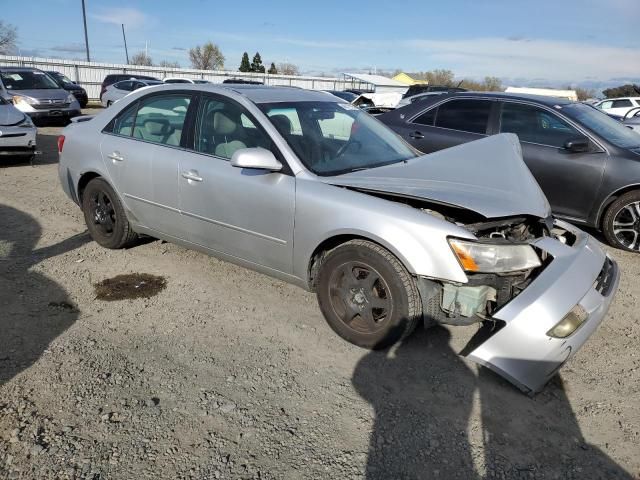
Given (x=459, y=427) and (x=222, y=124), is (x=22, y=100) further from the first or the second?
(x=459, y=427)

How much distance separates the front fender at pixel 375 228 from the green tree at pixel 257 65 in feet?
243

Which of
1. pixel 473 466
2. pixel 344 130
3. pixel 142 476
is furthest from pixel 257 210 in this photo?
pixel 473 466

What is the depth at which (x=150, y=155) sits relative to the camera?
4258mm

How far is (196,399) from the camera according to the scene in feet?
9.15

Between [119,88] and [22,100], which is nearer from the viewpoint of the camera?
[22,100]

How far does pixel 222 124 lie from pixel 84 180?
73.2 inches

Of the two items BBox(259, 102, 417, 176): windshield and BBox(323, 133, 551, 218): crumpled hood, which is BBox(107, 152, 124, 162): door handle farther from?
BBox(323, 133, 551, 218): crumpled hood

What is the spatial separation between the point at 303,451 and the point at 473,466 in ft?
2.65

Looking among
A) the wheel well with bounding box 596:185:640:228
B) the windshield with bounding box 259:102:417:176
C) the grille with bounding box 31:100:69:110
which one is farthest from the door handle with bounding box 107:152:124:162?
the grille with bounding box 31:100:69:110

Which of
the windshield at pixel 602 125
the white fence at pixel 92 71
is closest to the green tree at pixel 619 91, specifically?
the white fence at pixel 92 71

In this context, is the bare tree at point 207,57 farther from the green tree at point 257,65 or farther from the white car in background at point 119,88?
the white car in background at point 119,88

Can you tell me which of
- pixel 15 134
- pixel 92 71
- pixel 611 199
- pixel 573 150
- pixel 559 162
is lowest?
pixel 15 134

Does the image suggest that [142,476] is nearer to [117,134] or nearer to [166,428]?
[166,428]

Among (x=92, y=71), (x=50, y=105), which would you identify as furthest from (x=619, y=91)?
(x=50, y=105)
